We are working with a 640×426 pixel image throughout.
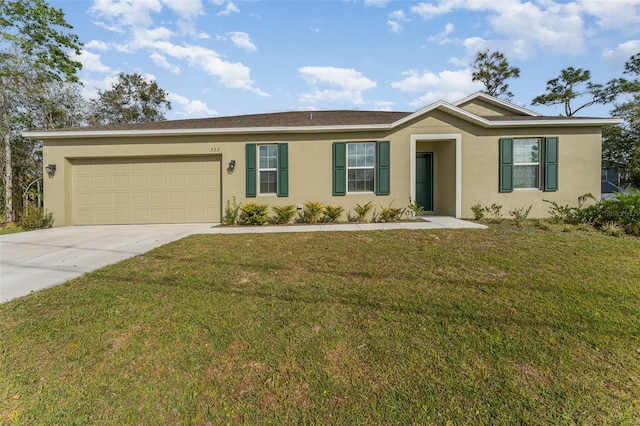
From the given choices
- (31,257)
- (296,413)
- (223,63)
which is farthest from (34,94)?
(296,413)

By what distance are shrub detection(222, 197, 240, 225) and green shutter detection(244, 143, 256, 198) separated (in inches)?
23.6

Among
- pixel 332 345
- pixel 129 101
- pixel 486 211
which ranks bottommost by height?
pixel 332 345

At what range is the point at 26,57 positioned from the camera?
38.4 ft

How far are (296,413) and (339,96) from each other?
57.6 feet

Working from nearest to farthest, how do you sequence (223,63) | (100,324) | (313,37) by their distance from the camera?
1. (100,324)
2. (313,37)
3. (223,63)

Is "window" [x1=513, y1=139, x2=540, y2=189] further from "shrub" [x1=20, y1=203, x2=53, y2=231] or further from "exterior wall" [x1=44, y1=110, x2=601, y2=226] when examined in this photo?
"shrub" [x1=20, y1=203, x2=53, y2=231]

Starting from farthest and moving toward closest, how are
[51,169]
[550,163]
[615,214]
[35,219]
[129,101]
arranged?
[129,101]
[51,169]
[550,163]
[35,219]
[615,214]

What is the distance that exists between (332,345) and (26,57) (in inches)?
672

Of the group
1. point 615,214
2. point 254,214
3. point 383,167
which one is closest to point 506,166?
point 615,214

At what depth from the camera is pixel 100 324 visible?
8.89 ft

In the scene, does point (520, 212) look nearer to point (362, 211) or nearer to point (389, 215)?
point (389, 215)

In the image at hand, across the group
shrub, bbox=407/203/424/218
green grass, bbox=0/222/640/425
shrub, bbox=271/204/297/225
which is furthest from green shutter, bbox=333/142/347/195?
green grass, bbox=0/222/640/425

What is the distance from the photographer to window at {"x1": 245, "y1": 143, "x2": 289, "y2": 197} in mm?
8938

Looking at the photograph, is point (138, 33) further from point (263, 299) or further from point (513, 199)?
point (513, 199)
